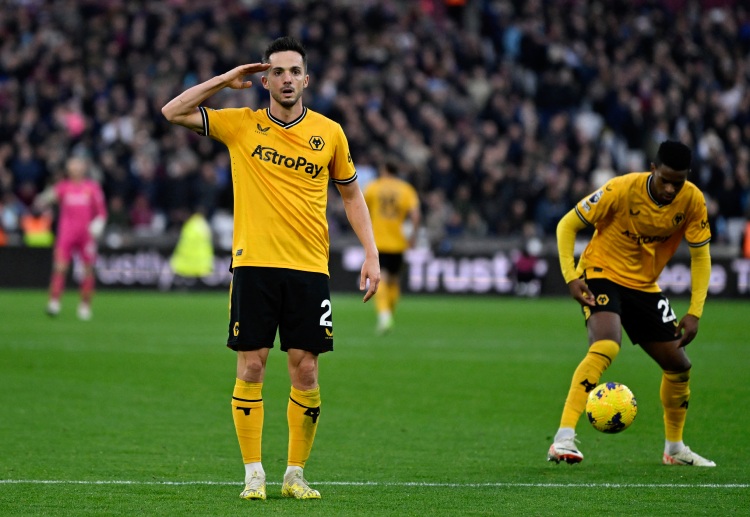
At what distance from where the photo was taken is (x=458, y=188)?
28328 millimetres

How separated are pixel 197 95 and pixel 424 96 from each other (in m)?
23.9

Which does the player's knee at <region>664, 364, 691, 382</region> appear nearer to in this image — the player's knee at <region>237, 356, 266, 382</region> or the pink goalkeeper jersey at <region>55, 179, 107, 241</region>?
the player's knee at <region>237, 356, 266, 382</region>

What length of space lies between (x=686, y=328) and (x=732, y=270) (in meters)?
18.5

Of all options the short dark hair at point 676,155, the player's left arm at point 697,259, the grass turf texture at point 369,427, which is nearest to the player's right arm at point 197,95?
the grass turf texture at point 369,427

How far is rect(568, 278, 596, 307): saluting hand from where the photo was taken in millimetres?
8055

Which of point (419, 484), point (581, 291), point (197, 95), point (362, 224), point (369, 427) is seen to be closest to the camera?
point (197, 95)

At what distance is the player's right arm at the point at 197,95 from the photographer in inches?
256

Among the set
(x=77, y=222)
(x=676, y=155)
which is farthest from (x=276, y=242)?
(x=77, y=222)

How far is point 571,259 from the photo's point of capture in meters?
8.23

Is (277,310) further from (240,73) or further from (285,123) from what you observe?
(240,73)

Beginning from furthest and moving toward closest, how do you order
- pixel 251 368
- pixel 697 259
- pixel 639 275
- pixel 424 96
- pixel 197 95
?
pixel 424 96
pixel 639 275
pixel 697 259
pixel 251 368
pixel 197 95

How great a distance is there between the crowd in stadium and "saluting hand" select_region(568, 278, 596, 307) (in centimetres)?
1917

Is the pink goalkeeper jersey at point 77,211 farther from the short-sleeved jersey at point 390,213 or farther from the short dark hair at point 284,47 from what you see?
the short dark hair at point 284,47

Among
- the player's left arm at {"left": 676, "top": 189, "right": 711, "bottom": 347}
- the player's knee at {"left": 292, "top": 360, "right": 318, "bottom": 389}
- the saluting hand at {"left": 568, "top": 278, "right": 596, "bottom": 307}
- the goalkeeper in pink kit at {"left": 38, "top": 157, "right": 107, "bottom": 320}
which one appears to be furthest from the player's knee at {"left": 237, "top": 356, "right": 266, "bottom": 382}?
the goalkeeper in pink kit at {"left": 38, "top": 157, "right": 107, "bottom": 320}
